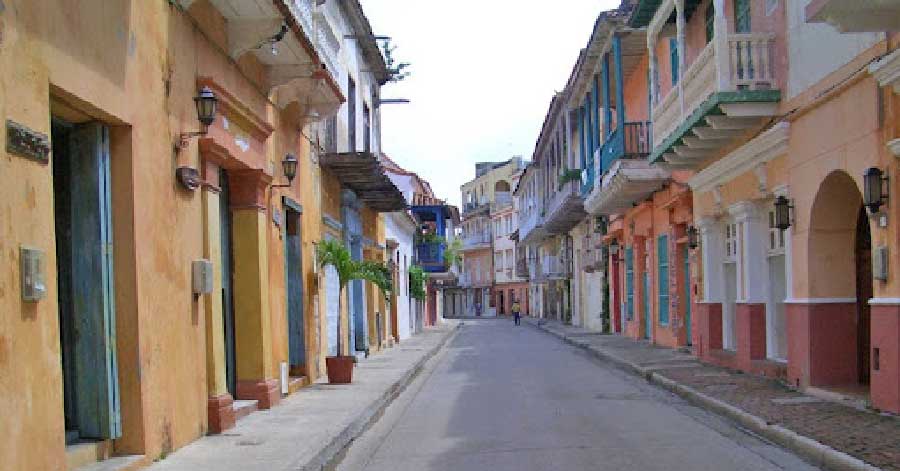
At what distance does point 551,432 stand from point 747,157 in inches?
235

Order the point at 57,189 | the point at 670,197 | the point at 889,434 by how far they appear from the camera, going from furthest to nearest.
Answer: the point at 670,197 < the point at 889,434 < the point at 57,189

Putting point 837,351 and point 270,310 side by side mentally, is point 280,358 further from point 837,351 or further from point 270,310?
point 837,351

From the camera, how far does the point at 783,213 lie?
481 inches

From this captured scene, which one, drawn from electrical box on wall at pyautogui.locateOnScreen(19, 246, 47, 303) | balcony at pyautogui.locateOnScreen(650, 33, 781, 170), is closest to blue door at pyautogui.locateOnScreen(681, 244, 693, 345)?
balcony at pyautogui.locateOnScreen(650, 33, 781, 170)

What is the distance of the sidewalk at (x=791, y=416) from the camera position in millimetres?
7646

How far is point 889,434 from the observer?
27.3ft

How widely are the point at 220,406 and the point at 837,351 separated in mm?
7392

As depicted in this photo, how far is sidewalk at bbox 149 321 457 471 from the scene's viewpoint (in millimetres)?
7691

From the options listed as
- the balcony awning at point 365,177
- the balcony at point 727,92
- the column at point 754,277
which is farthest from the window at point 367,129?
the column at point 754,277

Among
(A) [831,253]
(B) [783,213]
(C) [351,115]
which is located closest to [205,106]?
(B) [783,213]

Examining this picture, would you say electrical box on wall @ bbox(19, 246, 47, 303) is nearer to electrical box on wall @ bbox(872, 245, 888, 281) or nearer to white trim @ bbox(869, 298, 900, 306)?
white trim @ bbox(869, 298, 900, 306)

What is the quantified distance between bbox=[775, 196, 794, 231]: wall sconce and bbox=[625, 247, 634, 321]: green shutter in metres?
15.2

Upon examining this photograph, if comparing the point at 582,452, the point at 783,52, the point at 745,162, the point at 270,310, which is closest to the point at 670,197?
the point at 745,162

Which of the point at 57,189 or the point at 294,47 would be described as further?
the point at 294,47
